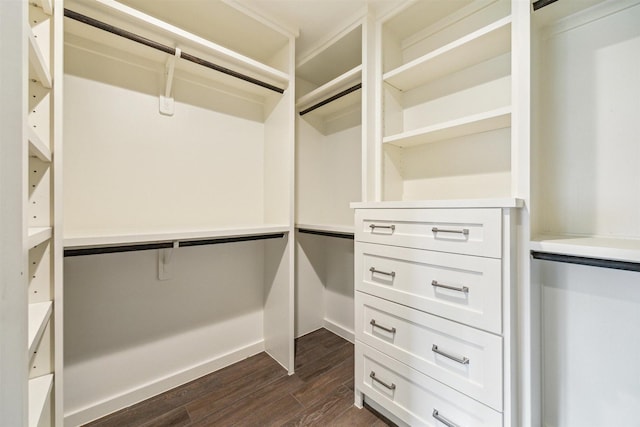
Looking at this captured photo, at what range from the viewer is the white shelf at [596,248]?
0.82m

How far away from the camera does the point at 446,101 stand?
1529mm

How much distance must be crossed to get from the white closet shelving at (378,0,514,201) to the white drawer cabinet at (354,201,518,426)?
412mm

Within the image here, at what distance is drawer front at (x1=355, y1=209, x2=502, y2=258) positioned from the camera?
1005mm

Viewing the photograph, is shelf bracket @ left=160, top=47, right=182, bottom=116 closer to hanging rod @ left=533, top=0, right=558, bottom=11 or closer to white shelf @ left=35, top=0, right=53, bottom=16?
white shelf @ left=35, top=0, right=53, bottom=16

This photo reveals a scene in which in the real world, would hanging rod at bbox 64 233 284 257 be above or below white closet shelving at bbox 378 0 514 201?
below

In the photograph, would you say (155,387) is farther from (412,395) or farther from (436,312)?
(436,312)

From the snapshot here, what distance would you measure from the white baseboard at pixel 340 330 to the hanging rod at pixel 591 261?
5.12 ft

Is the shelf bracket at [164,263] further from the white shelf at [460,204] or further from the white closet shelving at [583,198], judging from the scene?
the white closet shelving at [583,198]

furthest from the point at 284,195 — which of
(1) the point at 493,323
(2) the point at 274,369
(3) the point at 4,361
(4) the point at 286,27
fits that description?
(3) the point at 4,361

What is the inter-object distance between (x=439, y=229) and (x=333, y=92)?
Result: 4.15 feet

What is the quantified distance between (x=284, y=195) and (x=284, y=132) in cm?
43

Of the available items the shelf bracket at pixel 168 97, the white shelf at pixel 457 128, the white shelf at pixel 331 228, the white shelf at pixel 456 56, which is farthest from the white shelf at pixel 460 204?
the shelf bracket at pixel 168 97

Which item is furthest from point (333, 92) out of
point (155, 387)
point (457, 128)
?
point (155, 387)

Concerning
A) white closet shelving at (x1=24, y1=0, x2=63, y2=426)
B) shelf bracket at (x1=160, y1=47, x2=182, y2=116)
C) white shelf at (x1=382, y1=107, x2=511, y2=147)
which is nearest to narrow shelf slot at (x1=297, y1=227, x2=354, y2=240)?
white shelf at (x1=382, y1=107, x2=511, y2=147)
